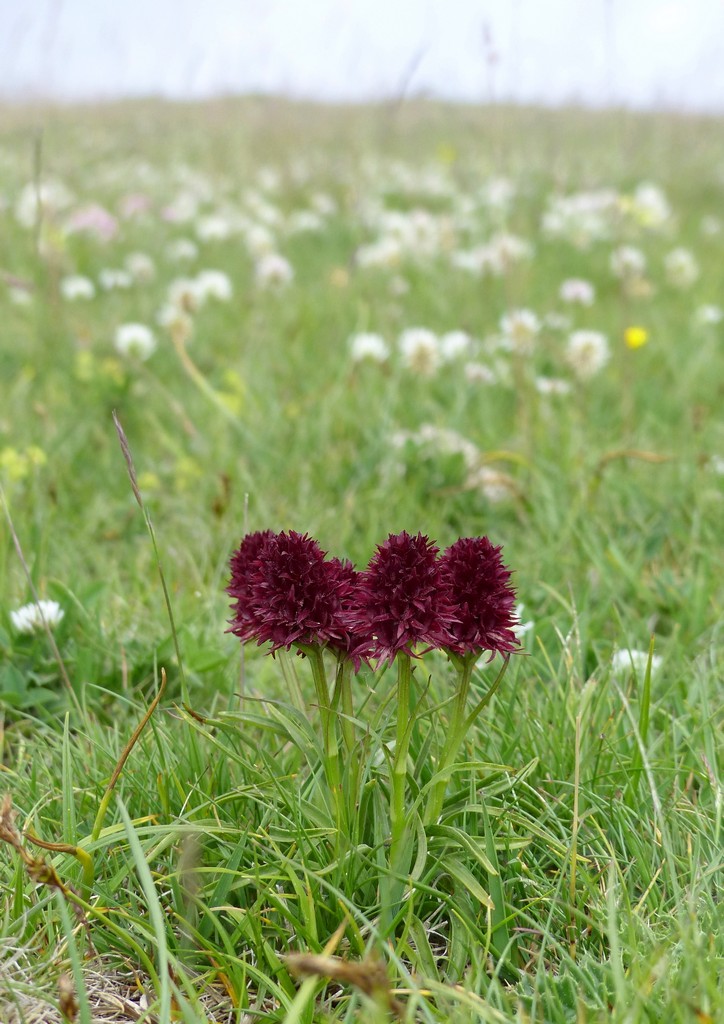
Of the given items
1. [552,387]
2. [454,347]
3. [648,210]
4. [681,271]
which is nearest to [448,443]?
[552,387]

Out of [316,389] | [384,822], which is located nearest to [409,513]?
[316,389]

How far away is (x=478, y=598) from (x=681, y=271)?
5.03 meters

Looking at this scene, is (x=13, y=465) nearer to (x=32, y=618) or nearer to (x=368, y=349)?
(x=32, y=618)

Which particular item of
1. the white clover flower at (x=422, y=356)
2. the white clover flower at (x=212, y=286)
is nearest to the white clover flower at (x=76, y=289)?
the white clover flower at (x=212, y=286)

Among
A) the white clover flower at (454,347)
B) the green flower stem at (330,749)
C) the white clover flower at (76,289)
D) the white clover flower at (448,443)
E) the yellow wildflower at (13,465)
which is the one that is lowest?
the green flower stem at (330,749)

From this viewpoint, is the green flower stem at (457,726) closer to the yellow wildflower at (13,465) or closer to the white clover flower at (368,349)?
the yellow wildflower at (13,465)

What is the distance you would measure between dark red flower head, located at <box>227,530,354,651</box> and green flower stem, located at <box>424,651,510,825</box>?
0.15m

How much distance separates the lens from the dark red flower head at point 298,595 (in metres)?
1.15

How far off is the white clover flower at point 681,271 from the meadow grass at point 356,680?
80mm

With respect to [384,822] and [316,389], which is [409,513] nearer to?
[316,389]

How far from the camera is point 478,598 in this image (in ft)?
3.75

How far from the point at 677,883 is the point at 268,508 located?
5.46ft

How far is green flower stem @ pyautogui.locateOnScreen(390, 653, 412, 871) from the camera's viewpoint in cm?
119

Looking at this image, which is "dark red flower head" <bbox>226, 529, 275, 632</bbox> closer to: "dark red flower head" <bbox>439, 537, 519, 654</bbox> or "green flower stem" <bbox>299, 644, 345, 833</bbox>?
"green flower stem" <bbox>299, 644, 345, 833</bbox>
